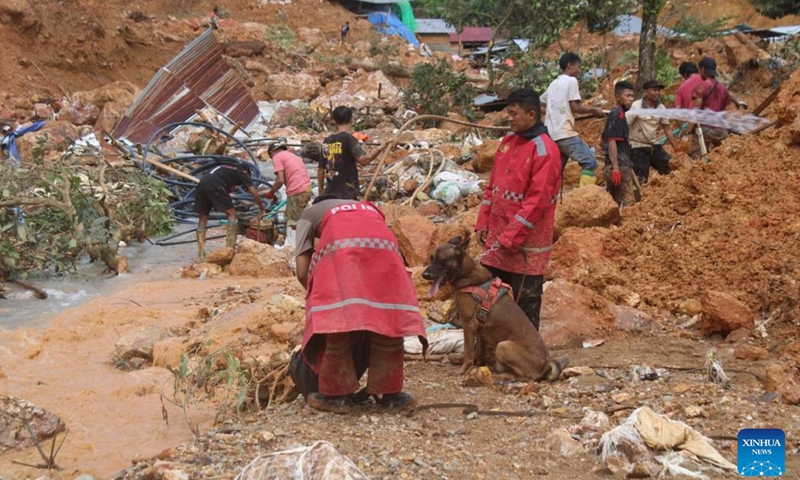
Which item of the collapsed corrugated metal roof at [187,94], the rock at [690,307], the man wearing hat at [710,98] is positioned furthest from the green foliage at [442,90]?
the rock at [690,307]

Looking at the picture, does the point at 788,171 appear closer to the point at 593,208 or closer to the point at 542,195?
the point at 593,208

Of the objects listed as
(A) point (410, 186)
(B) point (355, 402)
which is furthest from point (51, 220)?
(B) point (355, 402)

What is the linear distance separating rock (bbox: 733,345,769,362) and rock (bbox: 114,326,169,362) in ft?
13.9

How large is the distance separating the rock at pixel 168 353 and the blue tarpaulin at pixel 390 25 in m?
30.2

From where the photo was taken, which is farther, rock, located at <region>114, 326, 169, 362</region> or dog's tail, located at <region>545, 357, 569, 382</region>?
rock, located at <region>114, 326, 169, 362</region>

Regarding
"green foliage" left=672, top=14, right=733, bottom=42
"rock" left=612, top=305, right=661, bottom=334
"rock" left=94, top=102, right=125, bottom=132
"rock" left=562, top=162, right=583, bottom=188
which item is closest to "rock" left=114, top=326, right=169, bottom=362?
"rock" left=612, top=305, right=661, bottom=334

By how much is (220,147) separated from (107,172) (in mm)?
3497

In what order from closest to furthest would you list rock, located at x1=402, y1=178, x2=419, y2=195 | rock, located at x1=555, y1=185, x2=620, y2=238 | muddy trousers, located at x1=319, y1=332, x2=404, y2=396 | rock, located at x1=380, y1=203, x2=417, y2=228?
muddy trousers, located at x1=319, y1=332, x2=404, y2=396 → rock, located at x1=555, y1=185, x2=620, y2=238 → rock, located at x1=380, y1=203, x2=417, y2=228 → rock, located at x1=402, y1=178, x2=419, y2=195

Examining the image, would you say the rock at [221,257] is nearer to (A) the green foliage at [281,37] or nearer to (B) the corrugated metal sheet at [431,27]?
(A) the green foliage at [281,37]

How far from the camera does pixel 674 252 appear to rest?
7035mm

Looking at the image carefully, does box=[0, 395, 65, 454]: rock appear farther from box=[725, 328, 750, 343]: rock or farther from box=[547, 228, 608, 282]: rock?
box=[725, 328, 750, 343]: rock

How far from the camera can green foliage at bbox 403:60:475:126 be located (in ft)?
58.5

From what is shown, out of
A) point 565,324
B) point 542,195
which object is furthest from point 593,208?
point 542,195

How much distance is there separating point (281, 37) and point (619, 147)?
25368mm
